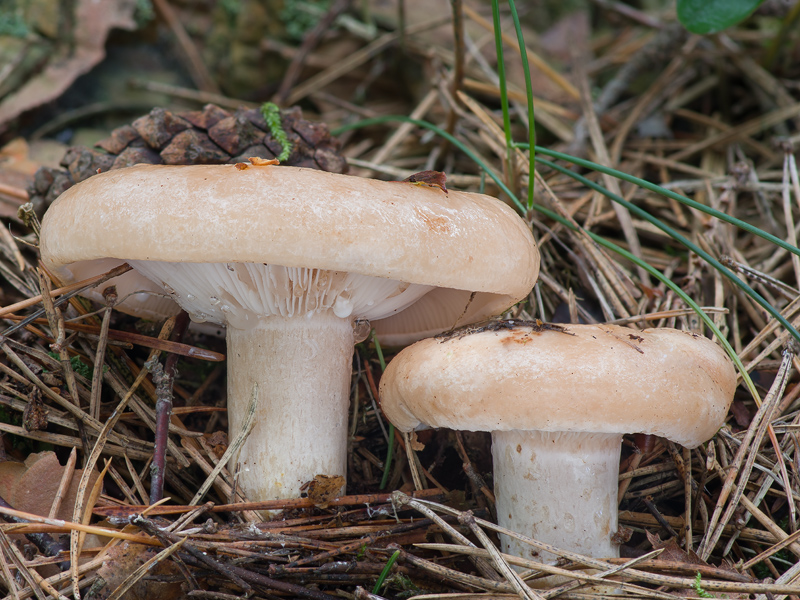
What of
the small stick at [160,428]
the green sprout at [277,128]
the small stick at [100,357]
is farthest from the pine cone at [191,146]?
the small stick at [160,428]

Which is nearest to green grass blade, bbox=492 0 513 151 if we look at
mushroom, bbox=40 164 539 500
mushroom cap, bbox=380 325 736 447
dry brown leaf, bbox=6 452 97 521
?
mushroom, bbox=40 164 539 500

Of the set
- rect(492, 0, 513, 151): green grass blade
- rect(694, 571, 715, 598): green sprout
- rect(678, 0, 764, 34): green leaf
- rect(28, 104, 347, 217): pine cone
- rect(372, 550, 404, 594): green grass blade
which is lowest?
rect(372, 550, 404, 594): green grass blade

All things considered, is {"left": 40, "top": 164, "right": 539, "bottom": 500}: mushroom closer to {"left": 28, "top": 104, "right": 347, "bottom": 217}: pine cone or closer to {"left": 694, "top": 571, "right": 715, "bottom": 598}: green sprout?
{"left": 28, "top": 104, "right": 347, "bottom": 217}: pine cone

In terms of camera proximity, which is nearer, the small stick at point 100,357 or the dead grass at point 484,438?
the dead grass at point 484,438

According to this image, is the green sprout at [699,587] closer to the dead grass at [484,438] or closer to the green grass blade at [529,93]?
the dead grass at [484,438]

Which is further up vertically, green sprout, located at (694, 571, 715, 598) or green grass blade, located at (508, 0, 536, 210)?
green grass blade, located at (508, 0, 536, 210)

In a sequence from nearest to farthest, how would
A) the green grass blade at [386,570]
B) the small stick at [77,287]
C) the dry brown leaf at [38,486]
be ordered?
the green grass blade at [386,570] < the dry brown leaf at [38,486] < the small stick at [77,287]
